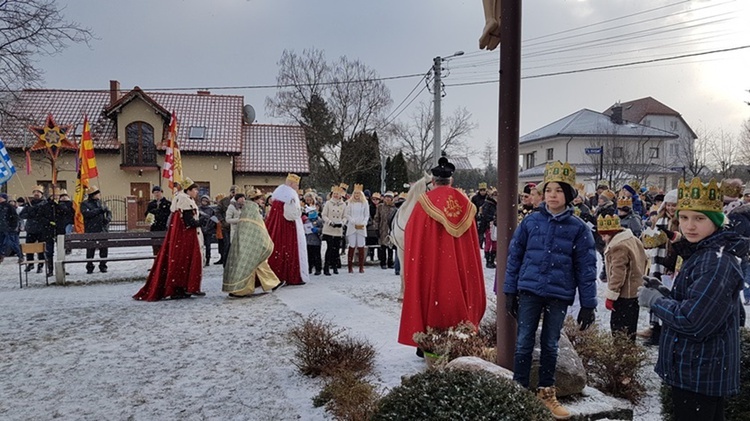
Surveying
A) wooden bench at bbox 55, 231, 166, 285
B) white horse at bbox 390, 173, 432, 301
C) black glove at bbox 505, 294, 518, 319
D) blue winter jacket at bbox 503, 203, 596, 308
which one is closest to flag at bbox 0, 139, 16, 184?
wooden bench at bbox 55, 231, 166, 285

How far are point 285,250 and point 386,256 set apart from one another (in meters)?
3.80

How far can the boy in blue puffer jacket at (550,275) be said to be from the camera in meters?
3.95

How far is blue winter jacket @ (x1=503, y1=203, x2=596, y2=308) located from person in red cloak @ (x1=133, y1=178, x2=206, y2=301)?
24.5ft

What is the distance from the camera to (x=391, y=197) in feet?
47.9

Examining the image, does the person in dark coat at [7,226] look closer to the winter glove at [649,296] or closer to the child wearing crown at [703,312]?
the winter glove at [649,296]

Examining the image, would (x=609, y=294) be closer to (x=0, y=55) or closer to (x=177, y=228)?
(x=177, y=228)

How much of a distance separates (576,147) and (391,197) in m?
39.3

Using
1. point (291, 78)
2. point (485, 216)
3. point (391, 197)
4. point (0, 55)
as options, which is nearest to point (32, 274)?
point (0, 55)

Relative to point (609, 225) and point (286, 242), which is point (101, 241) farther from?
point (609, 225)

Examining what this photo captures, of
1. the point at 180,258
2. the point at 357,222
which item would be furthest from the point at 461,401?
the point at 357,222

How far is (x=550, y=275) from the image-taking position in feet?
13.0

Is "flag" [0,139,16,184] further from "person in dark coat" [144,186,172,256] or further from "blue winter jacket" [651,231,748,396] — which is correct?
"blue winter jacket" [651,231,748,396]

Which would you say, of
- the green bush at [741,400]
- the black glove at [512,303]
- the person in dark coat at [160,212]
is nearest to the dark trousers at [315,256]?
the person in dark coat at [160,212]

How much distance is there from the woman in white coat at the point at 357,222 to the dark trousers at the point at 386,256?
81 centimetres
